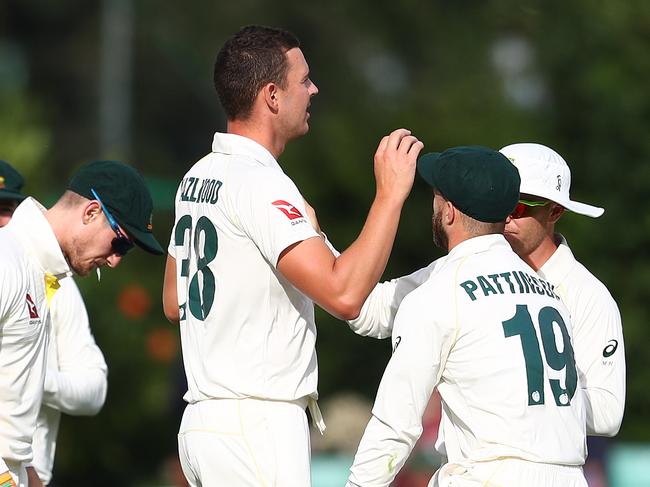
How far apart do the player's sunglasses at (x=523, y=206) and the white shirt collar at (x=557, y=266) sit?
0.21 meters

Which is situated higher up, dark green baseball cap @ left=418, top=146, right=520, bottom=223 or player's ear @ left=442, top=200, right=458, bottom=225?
dark green baseball cap @ left=418, top=146, right=520, bottom=223

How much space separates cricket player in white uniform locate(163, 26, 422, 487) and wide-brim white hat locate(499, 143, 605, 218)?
558 mm

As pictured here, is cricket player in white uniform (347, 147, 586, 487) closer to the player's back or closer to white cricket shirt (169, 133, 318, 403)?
the player's back

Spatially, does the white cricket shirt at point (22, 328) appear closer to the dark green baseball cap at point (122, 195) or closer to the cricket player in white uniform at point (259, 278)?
the dark green baseball cap at point (122, 195)

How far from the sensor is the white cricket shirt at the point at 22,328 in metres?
4.85

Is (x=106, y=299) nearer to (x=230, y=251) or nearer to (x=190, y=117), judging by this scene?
(x=230, y=251)

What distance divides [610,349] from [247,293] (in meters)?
1.48

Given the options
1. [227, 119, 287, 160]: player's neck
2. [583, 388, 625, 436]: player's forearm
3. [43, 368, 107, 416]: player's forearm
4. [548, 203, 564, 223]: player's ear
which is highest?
[227, 119, 287, 160]: player's neck

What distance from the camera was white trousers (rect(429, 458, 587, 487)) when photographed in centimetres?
447

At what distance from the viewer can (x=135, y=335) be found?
13164 millimetres

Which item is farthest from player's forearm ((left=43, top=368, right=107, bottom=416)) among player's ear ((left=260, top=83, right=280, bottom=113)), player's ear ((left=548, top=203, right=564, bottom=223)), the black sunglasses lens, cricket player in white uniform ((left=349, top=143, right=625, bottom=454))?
player's ear ((left=548, top=203, right=564, bottom=223))

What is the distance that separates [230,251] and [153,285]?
46.5 feet

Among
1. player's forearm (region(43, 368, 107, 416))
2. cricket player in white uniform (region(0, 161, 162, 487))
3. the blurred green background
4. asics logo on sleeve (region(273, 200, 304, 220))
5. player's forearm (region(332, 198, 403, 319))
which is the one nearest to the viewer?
player's forearm (region(332, 198, 403, 319))

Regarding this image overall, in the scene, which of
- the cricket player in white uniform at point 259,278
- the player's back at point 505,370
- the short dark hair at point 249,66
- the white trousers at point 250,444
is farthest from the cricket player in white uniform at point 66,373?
the player's back at point 505,370
